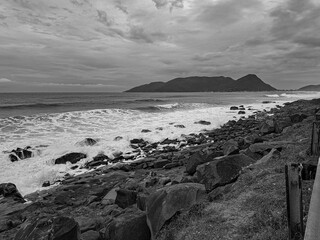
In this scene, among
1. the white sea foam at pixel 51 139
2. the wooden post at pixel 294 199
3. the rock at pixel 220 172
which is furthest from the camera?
the white sea foam at pixel 51 139

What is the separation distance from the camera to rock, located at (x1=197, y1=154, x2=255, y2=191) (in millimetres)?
7461

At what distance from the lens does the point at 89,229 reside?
291 inches

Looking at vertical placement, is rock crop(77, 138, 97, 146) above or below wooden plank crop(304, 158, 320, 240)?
below

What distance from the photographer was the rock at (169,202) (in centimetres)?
604

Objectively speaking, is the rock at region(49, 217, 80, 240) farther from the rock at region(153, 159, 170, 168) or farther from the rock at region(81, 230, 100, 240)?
the rock at region(153, 159, 170, 168)

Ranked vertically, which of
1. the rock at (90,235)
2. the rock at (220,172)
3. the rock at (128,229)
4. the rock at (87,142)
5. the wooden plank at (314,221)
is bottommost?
the rock at (90,235)

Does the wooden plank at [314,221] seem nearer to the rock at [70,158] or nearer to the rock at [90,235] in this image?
the rock at [90,235]

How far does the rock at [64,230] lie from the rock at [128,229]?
77cm

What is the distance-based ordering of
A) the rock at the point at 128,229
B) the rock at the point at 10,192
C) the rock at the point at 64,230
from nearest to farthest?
1. the rock at the point at 64,230
2. the rock at the point at 128,229
3. the rock at the point at 10,192

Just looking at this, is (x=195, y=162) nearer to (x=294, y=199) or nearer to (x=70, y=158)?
(x=294, y=199)

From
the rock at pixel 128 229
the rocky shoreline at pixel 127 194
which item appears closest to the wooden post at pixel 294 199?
the rocky shoreline at pixel 127 194

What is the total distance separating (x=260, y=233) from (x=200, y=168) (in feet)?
14.1

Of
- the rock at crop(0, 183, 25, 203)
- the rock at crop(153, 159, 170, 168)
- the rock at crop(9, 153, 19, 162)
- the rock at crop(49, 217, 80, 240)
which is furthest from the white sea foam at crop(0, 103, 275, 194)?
the rock at crop(49, 217, 80, 240)

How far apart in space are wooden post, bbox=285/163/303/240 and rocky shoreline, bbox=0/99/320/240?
2.24 metres
